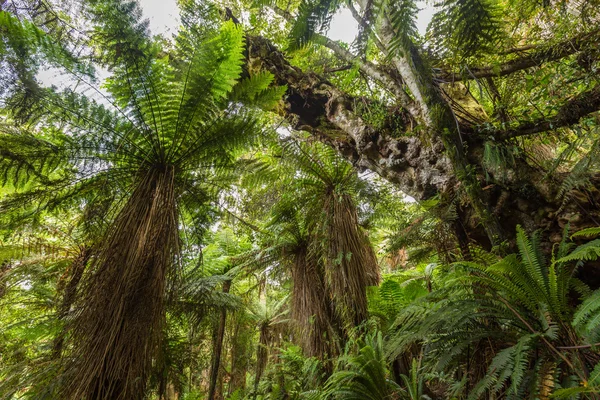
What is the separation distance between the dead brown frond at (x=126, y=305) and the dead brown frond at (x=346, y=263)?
1.54 meters

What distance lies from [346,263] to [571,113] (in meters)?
1.91

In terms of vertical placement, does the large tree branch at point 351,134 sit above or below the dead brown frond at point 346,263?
above

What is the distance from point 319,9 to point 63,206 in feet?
7.70

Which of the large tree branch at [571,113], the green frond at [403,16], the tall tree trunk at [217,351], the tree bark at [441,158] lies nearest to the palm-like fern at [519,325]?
the tree bark at [441,158]

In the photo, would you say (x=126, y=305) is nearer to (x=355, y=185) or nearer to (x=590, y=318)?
(x=590, y=318)

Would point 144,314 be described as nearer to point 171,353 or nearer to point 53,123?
point 53,123

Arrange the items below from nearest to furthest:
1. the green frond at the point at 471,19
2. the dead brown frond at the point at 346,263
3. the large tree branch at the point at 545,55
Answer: the green frond at the point at 471,19, the large tree branch at the point at 545,55, the dead brown frond at the point at 346,263

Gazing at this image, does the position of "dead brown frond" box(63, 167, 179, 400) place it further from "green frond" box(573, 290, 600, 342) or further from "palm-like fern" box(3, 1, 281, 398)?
"green frond" box(573, 290, 600, 342)

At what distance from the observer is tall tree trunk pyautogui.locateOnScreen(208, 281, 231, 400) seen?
403 centimetres

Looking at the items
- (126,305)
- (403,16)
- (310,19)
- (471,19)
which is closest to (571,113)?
(471,19)

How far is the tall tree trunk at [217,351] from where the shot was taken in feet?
13.2

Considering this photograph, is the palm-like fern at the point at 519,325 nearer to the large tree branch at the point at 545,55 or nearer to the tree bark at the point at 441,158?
the tree bark at the point at 441,158

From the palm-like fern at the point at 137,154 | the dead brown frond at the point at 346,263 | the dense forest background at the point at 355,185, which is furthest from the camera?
the dead brown frond at the point at 346,263

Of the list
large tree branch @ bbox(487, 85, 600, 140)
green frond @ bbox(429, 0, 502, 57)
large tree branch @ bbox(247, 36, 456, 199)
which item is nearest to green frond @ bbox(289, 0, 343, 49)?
green frond @ bbox(429, 0, 502, 57)
